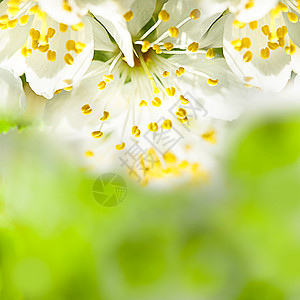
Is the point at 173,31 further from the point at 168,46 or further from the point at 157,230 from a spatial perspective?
the point at 157,230

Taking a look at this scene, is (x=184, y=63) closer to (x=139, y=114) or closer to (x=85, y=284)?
(x=139, y=114)

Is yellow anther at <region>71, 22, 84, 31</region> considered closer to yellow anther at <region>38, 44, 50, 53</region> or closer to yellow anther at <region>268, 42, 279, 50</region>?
yellow anther at <region>38, 44, 50, 53</region>

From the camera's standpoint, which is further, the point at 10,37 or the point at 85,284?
the point at 85,284

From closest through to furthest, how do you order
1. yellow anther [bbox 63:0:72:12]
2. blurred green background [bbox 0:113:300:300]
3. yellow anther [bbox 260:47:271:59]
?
1. yellow anther [bbox 63:0:72:12]
2. yellow anther [bbox 260:47:271:59]
3. blurred green background [bbox 0:113:300:300]

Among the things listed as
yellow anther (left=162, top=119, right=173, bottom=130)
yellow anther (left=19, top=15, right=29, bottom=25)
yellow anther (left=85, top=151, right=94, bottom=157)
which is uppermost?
A: yellow anther (left=19, top=15, right=29, bottom=25)

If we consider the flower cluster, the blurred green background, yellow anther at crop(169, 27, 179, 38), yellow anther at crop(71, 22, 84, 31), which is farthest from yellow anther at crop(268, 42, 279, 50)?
the blurred green background

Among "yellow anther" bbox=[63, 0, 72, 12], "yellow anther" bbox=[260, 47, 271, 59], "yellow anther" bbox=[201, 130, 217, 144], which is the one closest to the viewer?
"yellow anther" bbox=[63, 0, 72, 12]

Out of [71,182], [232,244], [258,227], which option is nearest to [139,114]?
[71,182]
